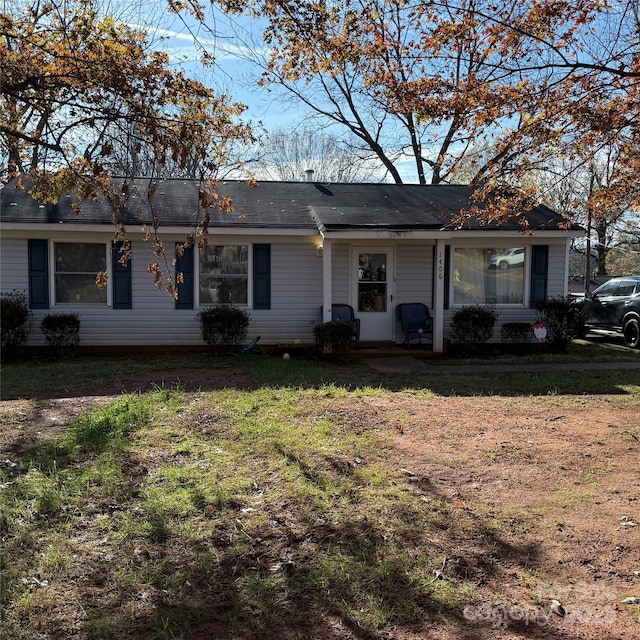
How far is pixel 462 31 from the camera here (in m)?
5.91

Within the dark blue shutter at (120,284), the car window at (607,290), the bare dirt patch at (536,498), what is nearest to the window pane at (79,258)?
the dark blue shutter at (120,284)

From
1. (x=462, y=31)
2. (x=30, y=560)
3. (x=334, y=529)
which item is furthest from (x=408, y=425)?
(x=462, y=31)

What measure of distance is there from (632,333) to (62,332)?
12.3 m

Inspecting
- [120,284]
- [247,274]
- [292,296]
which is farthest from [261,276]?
[120,284]

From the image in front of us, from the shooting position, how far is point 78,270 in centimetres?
1097

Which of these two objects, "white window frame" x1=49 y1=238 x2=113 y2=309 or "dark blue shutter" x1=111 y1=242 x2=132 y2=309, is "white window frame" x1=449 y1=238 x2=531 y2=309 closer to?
"dark blue shutter" x1=111 y1=242 x2=132 y2=309

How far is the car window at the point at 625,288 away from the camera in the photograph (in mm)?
14255

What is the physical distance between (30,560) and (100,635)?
845mm

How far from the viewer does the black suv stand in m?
13.0

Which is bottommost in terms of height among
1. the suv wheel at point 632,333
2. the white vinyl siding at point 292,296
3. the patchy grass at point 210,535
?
the patchy grass at point 210,535

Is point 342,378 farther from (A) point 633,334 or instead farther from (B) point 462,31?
(A) point 633,334

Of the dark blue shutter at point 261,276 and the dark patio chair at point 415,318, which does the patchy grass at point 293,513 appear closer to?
the dark blue shutter at point 261,276

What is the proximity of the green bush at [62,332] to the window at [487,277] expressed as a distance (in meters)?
7.70

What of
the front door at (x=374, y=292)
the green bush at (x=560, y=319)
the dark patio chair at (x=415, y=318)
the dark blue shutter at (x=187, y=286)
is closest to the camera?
the dark blue shutter at (x=187, y=286)
